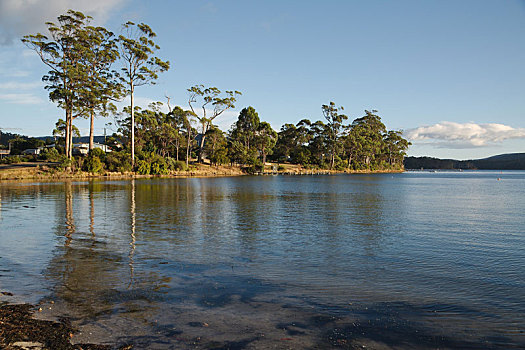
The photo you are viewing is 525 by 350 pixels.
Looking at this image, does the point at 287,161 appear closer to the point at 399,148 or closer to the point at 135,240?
the point at 399,148

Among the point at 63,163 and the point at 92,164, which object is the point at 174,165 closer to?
the point at 92,164

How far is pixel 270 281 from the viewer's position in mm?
8969

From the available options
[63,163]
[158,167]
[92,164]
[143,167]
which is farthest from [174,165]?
[63,163]

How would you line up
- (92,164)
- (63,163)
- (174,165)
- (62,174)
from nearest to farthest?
1. (62,174)
2. (63,163)
3. (92,164)
4. (174,165)

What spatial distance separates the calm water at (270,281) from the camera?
20.0 ft

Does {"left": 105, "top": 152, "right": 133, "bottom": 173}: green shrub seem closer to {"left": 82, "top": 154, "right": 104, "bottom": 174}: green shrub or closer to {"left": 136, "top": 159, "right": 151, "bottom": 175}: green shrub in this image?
{"left": 136, "top": 159, "right": 151, "bottom": 175}: green shrub

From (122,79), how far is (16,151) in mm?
40698

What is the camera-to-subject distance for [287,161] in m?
123

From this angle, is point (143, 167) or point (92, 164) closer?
point (92, 164)

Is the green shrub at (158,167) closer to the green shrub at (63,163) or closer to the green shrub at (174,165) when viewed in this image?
the green shrub at (174,165)

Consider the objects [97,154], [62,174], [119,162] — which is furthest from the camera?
[119,162]

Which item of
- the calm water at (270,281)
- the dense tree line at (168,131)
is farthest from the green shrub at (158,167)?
the calm water at (270,281)

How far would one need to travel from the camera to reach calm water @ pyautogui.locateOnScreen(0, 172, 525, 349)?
6.11 metres

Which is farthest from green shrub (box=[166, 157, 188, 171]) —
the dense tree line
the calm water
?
the calm water
